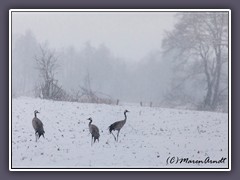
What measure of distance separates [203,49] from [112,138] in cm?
343

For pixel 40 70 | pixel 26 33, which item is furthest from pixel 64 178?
pixel 26 33

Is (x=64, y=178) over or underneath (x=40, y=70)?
underneath

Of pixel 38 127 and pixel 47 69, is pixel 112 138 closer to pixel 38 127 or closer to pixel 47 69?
pixel 38 127

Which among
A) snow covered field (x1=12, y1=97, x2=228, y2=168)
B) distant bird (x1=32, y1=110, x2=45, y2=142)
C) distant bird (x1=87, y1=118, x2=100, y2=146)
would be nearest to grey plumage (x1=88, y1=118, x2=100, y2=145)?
distant bird (x1=87, y1=118, x2=100, y2=146)

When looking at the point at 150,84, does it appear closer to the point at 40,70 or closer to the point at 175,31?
the point at 175,31

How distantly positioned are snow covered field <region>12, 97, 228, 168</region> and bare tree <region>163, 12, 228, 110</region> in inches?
27.6

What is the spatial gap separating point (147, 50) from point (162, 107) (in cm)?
163

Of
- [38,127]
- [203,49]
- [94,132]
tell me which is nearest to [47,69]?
[38,127]

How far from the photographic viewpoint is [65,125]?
14.9m

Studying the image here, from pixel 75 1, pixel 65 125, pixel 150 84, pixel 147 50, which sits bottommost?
pixel 65 125

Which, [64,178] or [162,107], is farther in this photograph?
[162,107]

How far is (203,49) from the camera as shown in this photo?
15.0 meters

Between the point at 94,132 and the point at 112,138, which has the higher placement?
the point at 94,132
